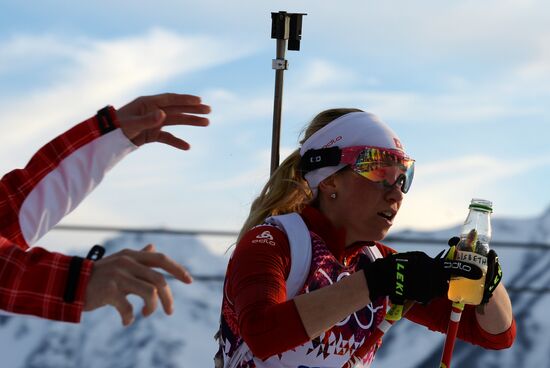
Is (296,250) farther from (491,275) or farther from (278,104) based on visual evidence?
(278,104)

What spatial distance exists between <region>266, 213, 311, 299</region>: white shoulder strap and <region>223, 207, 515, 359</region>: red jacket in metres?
0.02

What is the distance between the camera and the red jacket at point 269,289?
111 inches

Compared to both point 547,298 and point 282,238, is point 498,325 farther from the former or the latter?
point 547,298

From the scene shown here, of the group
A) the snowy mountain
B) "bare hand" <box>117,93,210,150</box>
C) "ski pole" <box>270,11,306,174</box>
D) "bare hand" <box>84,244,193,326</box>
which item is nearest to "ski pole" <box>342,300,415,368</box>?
"ski pole" <box>270,11,306,174</box>

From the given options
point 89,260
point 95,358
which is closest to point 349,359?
point 89,260

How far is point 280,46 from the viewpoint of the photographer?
4.17 meters

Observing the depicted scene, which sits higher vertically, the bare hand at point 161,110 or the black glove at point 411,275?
the bare hand at point 161,110

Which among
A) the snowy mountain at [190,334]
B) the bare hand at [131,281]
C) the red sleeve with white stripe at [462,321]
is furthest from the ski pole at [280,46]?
the bare hand at [131,281]

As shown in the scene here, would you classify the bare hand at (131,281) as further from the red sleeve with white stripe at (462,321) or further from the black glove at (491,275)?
the red sleeve with white stripe at (462,321)

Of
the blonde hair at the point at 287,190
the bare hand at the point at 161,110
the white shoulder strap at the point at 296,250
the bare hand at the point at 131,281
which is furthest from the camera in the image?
the blonde hair at the point at 287,190

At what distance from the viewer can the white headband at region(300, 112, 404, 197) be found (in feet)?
10.8

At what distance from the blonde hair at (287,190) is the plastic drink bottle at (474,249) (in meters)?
0.60

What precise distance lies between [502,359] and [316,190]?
8.38ft

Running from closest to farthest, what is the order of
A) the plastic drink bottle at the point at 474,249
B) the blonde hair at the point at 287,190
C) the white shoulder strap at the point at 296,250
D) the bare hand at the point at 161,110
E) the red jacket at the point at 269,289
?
the bare hand at the point at 161,110, the red jacket at the point at 269,289, the plastic drink bottle at the point at 474,249, the white shoulder strap at the point at 296,250, the blonde hair at the point at 287,190
